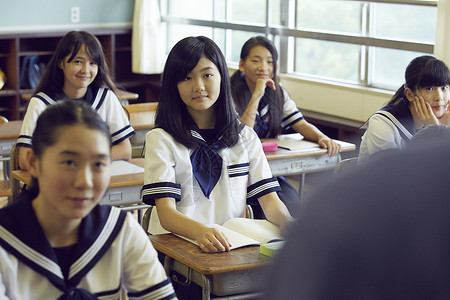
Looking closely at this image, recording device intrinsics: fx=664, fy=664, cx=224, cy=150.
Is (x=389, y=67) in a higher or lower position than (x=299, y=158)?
higher

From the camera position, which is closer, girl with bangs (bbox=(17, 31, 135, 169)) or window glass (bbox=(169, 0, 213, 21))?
girl with bangs (bbox=(17, 31, 135, 169))

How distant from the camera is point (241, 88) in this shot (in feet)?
12.4

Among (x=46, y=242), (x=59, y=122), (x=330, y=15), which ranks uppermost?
(x=330, y=15)

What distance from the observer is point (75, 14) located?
6.27m

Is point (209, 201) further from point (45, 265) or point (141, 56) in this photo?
point (141, 56)

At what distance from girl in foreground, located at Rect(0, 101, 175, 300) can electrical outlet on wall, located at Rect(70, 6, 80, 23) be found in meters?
5.25

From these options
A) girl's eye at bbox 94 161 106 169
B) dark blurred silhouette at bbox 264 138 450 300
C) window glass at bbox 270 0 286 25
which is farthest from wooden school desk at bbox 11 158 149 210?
window glass at bbox 270 0 286 25

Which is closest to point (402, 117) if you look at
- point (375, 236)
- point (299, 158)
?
point (299, 158)

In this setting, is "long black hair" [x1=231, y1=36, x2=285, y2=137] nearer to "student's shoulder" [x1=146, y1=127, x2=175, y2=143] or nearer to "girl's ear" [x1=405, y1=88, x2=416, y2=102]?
"girl's ear" [x1=405, y1=88, x2=416, y2=102]

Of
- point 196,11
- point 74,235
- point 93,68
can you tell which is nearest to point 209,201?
point 74,235

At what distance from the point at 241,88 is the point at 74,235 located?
2.60 m

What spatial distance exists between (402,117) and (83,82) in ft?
5.00

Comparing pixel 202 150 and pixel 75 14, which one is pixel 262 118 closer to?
pixel 202 150

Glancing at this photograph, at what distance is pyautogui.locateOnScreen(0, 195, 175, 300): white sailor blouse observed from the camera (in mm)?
1212
